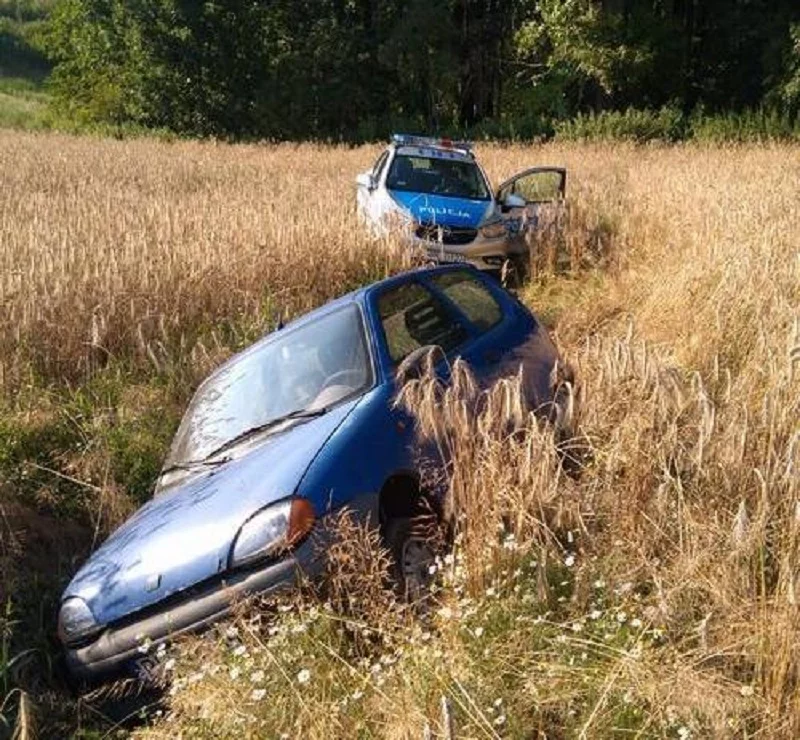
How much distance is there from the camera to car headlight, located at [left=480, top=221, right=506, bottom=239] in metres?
12.2

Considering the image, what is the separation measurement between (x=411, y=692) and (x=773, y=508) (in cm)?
135

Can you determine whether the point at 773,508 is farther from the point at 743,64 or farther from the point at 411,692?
the point at 743,64

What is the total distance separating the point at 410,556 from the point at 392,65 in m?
38.6

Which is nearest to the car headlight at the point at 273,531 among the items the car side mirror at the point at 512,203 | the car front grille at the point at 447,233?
the car front grille at the point at 447,233

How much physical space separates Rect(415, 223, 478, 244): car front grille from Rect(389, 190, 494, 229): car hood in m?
0.07

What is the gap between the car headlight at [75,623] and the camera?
4316mm

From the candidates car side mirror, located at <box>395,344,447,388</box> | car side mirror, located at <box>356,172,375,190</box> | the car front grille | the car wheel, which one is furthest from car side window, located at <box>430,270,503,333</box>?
car side mirror, located at <box>356,172,375,190</box>

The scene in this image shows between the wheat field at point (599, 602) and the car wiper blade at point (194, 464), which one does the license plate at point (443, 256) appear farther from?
the car wiper blade at point (194, 464)

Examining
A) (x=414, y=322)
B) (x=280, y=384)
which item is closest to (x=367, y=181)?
(x=414, y=322)

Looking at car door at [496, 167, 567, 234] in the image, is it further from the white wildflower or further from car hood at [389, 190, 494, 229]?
the white wildflower

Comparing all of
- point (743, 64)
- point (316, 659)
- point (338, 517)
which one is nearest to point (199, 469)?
point (338, 517)

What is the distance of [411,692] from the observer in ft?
10.5

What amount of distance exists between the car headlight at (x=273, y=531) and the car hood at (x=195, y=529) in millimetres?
49

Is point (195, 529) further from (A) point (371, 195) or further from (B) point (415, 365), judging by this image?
(A) point (371, 195)
